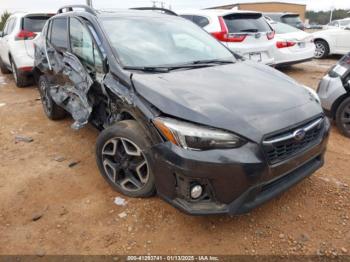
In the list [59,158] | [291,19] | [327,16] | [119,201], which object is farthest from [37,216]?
[327,16]

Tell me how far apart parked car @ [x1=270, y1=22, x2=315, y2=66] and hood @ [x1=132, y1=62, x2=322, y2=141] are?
16.5 feet

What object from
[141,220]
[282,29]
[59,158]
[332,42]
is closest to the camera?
[141,220]

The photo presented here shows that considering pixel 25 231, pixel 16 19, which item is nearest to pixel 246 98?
pixel 25 231

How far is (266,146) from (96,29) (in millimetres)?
2165

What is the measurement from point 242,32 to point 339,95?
3.17 m

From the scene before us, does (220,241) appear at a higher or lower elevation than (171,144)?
lower

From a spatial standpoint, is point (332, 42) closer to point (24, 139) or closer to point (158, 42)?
point (158, 42)

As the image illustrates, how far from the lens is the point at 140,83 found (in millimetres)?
2559

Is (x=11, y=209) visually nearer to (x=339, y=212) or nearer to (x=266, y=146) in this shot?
(x=266, y=146)

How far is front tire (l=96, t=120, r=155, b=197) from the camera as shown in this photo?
103 inches

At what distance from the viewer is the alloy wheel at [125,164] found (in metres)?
2.69

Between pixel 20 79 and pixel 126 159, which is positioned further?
pixel 20 79

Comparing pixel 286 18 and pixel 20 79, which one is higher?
pixel 286 18

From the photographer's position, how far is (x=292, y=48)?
7723 millimetres
